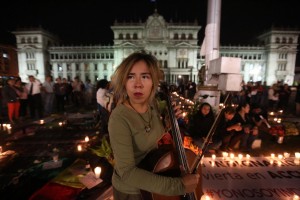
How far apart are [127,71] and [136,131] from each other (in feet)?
1.35

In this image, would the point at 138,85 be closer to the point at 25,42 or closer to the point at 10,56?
the point at 10,56

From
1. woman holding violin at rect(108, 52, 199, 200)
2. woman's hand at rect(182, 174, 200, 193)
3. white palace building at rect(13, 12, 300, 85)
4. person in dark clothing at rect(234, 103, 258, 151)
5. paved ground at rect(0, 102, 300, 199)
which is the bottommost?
paved ground at rect(0, 102, 300, 199)

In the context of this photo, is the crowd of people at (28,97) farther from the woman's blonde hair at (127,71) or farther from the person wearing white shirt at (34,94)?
the woman's blonde hair at (127,71)

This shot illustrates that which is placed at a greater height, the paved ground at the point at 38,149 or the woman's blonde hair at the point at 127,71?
the woman's blonde hair at the point at 127,71

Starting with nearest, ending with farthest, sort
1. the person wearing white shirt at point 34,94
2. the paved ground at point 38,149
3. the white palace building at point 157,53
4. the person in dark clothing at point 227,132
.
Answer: the paved ground at point 38,149, the person in dark clothing at point 227,132, the person wearing white shirt at point 34,94, the white palace building at point 157,53

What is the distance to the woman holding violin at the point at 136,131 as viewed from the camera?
4.13ft

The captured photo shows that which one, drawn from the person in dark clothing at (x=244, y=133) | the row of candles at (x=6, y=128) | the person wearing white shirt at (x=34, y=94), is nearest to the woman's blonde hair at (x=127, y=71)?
the person in dark clothing at (x=244, y=133)

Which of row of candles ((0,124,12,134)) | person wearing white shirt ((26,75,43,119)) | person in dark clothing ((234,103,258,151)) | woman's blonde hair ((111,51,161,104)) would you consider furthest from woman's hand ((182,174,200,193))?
person wearing white shirt ((26,75,43,119))

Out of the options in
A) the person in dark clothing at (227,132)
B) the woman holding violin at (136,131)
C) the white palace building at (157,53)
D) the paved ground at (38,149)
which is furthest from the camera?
Result: the white palace building at (157,53)

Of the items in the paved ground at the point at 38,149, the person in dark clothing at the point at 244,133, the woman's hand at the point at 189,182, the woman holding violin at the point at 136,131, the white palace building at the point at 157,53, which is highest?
the white palace building at the point at 157,53

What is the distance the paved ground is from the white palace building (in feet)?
169

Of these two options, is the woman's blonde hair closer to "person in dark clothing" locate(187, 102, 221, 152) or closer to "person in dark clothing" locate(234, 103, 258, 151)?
"person in dark clothing" locate(187, 102, 221, 152)

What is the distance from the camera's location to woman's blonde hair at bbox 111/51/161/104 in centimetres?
140

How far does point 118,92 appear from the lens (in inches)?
57.6
